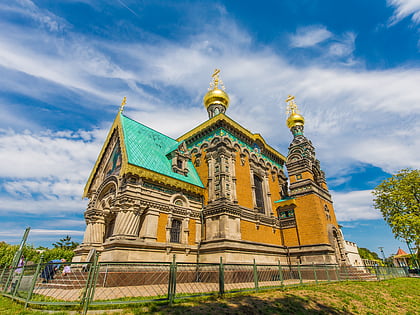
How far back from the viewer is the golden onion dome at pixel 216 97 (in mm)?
22266

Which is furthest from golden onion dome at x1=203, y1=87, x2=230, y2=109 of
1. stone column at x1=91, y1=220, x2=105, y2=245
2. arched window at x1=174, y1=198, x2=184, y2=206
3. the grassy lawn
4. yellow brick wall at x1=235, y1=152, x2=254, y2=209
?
the grassy lawn

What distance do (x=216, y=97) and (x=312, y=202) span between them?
12.9 meters

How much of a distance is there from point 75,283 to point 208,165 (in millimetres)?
10580

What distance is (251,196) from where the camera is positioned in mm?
17625

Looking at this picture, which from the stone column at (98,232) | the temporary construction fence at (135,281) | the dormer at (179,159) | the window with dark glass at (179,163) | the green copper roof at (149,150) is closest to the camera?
the temporary construction fence at (135,281)

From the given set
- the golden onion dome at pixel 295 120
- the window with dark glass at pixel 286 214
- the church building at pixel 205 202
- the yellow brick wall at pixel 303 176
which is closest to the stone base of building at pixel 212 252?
the church building at pixel 205 202

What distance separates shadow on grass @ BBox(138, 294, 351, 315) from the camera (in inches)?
229

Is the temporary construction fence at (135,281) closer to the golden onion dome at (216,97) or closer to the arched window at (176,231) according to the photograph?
the arched window at (176,231)

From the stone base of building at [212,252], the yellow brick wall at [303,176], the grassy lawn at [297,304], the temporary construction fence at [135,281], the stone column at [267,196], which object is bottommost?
the grassy lawn at [297,304]

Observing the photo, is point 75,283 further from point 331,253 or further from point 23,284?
point 331,253

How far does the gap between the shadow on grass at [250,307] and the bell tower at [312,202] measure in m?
9.33

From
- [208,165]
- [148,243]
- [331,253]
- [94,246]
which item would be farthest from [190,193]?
[331,253]

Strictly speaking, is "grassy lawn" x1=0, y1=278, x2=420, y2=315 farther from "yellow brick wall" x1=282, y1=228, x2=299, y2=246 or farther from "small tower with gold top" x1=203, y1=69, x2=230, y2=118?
"small tower with gold top" x1=203, y1=69, x2=230, y2=118

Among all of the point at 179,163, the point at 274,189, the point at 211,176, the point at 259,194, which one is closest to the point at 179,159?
the point at 179,163
